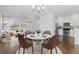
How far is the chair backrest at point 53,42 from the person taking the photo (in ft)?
7.95

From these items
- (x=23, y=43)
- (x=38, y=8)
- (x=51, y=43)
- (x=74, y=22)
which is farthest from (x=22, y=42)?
(x=74, y=22)

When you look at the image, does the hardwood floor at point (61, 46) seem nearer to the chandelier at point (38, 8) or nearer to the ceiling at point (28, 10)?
the ceiling at point (28, 10)

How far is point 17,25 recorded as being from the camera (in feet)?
7.95

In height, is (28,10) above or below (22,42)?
above

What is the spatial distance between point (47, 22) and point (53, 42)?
1.56 ft

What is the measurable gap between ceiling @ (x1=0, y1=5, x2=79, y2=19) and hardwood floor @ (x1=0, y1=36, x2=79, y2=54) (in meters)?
0.56

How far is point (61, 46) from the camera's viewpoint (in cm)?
245

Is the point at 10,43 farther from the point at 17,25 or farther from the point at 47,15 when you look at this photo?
the point at 47,15

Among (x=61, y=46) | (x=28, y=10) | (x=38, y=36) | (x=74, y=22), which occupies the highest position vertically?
(x=28, y=10)

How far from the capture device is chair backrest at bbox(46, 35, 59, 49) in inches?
95.4

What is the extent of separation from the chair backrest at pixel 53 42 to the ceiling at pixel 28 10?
0.53 m

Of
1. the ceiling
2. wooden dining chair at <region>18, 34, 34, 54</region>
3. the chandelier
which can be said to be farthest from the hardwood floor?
the chandelier

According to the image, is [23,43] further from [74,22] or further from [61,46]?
[74,22]
